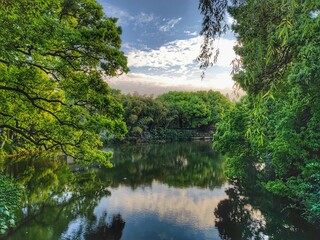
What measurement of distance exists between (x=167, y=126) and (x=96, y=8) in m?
59.6

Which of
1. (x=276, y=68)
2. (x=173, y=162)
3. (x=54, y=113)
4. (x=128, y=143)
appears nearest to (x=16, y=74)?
(x=54, y=113)

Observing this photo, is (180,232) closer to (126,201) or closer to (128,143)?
(126,201)

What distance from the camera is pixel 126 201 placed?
19125mm

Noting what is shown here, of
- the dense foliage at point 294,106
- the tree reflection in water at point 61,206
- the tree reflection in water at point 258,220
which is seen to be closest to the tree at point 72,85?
the tree reflection in water at point 61,206

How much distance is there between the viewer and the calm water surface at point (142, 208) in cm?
1386

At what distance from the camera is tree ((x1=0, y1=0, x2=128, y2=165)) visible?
36.2 feet

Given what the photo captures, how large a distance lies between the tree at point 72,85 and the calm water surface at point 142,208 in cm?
433

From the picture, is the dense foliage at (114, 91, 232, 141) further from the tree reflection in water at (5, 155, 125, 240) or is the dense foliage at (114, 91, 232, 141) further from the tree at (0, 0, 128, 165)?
the tree at (0, 0, 128, 165)

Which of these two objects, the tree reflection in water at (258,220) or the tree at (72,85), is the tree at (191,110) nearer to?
the tree reflection in water at (258,220)

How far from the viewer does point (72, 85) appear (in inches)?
470

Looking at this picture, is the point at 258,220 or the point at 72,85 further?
the point at 258,220

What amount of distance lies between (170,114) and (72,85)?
59.5 meters

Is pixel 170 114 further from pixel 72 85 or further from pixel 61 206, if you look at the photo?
pixel 72 85

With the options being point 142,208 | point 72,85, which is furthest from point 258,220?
point 72,85
